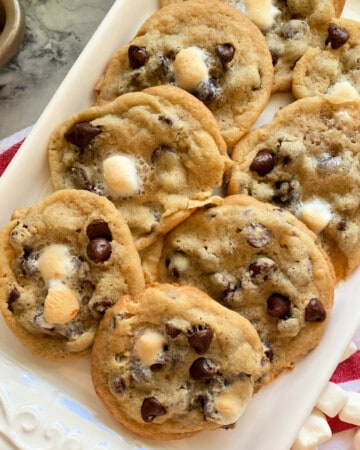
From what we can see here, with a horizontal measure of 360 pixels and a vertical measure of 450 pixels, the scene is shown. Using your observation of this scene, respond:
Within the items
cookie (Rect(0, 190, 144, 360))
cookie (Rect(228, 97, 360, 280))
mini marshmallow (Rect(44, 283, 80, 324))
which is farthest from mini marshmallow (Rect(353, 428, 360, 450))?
mini marshmallow (Rect(44, 283, 80, 324))

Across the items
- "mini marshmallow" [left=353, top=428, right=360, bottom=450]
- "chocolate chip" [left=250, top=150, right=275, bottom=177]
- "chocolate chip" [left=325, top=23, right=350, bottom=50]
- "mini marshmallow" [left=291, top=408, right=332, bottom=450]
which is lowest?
"mini marshmallow" [left=353, top=428, right=360, bottom=450]

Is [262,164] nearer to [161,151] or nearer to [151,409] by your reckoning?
[161,151]

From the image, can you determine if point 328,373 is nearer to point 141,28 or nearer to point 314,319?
point 314,319

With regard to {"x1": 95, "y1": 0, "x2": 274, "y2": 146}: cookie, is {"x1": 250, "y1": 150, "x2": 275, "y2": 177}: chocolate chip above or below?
below

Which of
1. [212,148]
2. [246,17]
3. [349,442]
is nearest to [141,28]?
[246,17]

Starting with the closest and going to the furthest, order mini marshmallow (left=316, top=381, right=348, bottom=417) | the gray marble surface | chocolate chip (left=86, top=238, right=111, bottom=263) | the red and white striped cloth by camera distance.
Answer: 1. chocolate chip (left=86, top=238, right=111, bottom=263)
2. mini marshmallow (left=316, top=381, right=348, bottom=417)
3. the red and white striped cloth
4. the gray marble surface

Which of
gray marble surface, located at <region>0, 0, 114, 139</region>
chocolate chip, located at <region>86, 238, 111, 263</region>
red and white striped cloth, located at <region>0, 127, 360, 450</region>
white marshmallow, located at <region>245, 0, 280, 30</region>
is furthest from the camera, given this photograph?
gray marble surface, located at <region>0, 0, 114, 139</region>

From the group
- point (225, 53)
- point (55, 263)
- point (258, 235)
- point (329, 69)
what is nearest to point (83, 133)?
point (55, 263)

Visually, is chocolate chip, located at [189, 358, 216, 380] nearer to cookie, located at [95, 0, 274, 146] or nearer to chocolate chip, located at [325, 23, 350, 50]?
cookie, located at [95, 0, 274, 146]
